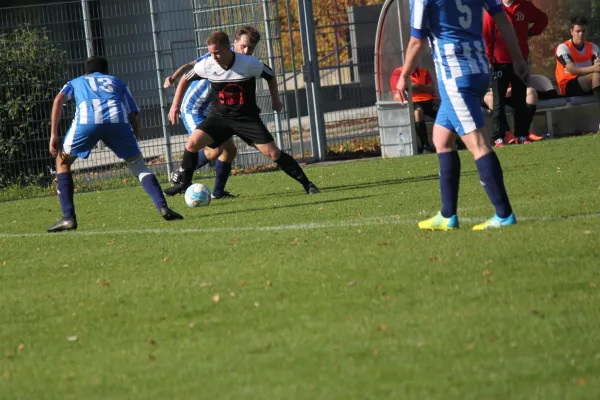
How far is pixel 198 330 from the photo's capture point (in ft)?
17.7

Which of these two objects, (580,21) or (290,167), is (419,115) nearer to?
(580,21)

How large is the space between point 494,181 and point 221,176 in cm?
586

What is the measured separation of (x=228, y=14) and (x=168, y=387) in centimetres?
1318

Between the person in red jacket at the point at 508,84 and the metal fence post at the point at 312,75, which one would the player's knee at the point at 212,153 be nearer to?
the metal fence post at the point at 312,75

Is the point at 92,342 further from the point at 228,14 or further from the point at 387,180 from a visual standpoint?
the point at 228,14

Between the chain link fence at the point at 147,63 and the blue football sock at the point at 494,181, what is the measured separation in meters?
9.14

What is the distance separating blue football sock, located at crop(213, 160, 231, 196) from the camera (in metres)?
12.9

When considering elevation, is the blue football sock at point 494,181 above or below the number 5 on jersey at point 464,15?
below

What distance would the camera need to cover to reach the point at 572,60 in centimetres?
1723

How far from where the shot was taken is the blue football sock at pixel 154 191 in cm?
1066

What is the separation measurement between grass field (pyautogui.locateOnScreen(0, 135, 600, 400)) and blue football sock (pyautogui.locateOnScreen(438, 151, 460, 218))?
0.94ft

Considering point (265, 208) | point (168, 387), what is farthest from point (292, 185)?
point (168, 387)

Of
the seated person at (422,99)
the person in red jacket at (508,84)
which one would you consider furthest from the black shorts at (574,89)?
the seated person at (422,99)

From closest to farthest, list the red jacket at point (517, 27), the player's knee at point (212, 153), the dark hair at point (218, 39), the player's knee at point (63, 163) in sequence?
the player's knee at point (63, 163) → the dark hair at point (218, 39) → the player's knee at point (212, 153) → the red jacket at point (517, 27)
